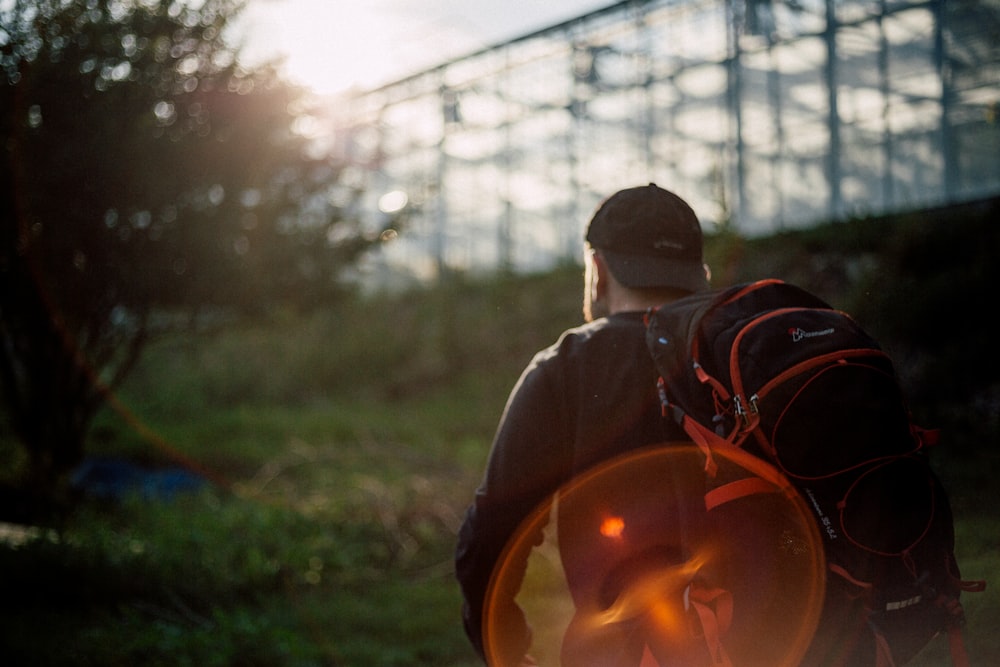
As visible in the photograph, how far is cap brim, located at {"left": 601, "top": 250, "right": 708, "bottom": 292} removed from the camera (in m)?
2.19

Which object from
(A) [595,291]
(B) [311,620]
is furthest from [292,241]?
→ (A) [595,291]

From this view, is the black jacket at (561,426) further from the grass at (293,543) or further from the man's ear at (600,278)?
the grass at (293,543)

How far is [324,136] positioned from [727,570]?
7.10m

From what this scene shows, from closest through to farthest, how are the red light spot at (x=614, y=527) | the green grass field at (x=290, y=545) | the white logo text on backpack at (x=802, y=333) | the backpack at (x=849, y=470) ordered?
1. the backpack at (x=849, y=470)
2. the white logo text on backpack at (x=802, y=333)
3. the red light spot at (x=614, y=527)
4. the green grass field at (x=290, y=545)

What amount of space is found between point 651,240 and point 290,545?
16.4ft

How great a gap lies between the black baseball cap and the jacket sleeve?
13.6 inches

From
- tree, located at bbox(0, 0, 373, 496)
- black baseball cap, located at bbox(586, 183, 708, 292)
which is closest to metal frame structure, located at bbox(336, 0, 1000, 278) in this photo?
tree, located at bbox(0, 0, 373, 496)

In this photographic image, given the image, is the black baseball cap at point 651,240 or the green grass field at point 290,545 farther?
the green grass field at point 290,545

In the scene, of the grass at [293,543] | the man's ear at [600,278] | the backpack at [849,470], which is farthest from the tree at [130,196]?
the backpack at [849,470]

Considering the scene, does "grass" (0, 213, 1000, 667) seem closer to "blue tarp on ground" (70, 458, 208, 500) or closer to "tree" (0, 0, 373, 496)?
"blue tarp on ground" (70, 458, 208, 500)

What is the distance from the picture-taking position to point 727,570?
1692 mm

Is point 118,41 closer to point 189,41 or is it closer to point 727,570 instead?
point 189,41

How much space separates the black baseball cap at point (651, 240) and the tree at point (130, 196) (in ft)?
16.7

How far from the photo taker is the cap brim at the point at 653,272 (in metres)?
2.19
